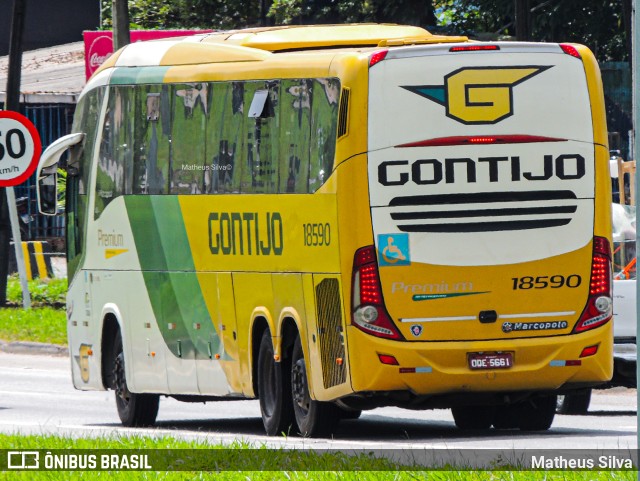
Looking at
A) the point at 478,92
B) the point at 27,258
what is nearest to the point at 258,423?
the point at 478,92

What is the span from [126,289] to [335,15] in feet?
72.5

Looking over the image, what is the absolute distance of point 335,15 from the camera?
38.7m

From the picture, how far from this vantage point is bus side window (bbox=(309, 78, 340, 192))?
543 inches

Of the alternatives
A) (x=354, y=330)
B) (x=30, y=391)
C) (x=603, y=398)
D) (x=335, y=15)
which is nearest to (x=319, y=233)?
(x=354, y=330)

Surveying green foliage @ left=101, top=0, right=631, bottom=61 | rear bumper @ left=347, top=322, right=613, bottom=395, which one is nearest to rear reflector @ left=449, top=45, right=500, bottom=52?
rear bumper @ left=347, top=322, right=613, bottom=395

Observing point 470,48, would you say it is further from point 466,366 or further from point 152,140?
point 152,140

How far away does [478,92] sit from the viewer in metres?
13.6

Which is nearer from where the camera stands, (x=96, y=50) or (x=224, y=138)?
(x=224, y=138)

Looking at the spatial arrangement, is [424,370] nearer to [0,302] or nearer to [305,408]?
[305,408]

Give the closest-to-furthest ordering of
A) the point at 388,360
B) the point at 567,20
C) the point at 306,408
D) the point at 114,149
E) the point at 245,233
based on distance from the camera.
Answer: the point at 388,360, the point at 306,408, the point at 245,233, the point at 114,149, the point at 567,20

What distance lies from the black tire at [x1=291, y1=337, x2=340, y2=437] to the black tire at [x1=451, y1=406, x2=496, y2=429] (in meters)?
1.96

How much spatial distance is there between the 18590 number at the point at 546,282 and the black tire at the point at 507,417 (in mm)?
2134

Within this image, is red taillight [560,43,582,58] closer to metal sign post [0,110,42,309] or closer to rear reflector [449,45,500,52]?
rear reflector [449,45,500,52]

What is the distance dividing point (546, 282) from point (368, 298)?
1.47 metres
